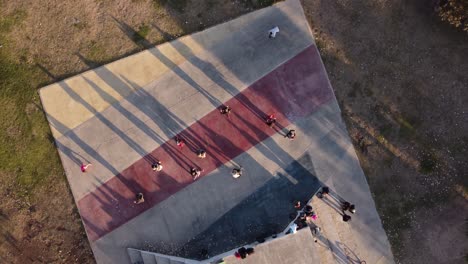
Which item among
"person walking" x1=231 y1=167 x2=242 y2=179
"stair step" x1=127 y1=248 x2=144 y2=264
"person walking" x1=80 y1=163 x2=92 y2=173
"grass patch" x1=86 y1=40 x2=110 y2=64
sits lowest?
"stair step" x1=127 y1=248 x2=144 y2=264

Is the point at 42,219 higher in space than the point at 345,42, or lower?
lower

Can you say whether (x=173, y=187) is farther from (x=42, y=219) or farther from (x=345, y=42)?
(x=345, y=42)

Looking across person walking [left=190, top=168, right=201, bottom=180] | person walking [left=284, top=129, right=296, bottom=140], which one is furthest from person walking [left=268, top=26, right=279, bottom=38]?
person walking [left=190, top=168, right=201, bottom=180]

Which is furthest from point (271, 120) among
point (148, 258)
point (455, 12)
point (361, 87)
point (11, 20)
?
point (11, 20)

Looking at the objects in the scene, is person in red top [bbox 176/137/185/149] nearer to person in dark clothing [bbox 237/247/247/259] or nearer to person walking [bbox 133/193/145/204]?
person walking [bbox 133/193/145/204]

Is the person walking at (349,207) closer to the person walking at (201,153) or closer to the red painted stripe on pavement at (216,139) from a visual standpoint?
the red painted stripe on pavement at (216,139)

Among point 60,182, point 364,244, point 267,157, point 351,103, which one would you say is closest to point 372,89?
point 351,103
